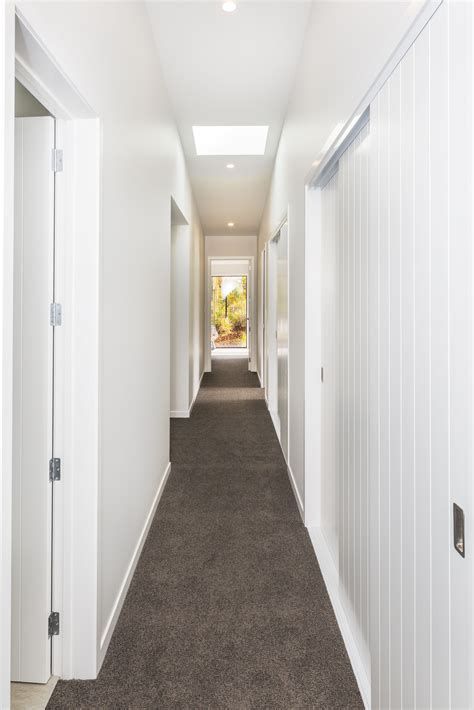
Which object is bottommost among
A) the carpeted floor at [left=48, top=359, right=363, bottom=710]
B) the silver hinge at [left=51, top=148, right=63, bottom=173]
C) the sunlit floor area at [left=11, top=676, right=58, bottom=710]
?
the sunlit floor area at [left=11, top=676, right=58, bottom=710]

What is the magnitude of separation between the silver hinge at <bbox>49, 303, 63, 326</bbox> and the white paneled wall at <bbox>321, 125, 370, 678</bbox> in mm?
1092

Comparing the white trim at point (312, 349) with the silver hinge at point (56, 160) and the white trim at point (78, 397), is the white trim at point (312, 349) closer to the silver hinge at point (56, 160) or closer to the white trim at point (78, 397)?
the white trim at point (78, 397)

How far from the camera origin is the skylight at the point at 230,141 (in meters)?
4.33

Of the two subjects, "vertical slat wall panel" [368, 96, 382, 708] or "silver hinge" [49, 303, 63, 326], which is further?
"silver hinge" [49, 303, 63, 326]

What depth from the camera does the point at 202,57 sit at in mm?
2764

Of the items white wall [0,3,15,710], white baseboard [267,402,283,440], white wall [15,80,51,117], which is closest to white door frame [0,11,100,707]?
white wall [15,80,51,117]

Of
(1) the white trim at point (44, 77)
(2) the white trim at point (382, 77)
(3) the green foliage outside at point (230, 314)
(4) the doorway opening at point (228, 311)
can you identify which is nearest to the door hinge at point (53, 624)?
(1) the white trim at point (44, 77)

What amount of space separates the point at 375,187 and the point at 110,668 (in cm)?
191

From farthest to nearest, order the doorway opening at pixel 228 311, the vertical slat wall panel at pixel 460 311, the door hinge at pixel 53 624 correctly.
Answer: the doorway opening at pixel 228 311
the door hinge at pixel 53 624
the vertical slat wall panel at pixel 460 311

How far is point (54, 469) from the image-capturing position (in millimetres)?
1513

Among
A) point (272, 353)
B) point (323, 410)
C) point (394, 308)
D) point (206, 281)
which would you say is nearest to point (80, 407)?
point (394, 308)

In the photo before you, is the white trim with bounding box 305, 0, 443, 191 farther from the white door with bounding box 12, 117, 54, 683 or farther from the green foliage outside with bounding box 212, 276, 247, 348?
the green foliage outside with bounding box 212, 276, 247, 348

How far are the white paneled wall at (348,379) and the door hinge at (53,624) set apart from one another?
112 cm

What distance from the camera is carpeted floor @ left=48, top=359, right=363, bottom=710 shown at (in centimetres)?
147
